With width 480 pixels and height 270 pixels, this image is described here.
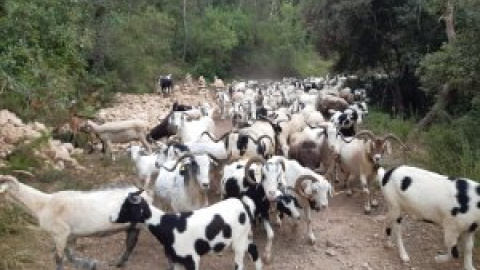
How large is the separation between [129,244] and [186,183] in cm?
117

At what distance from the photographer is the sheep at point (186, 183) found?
8.01 m

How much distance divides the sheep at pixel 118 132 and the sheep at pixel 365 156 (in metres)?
5.29

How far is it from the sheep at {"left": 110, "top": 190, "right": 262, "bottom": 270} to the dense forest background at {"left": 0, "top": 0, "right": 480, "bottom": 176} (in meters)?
4.44

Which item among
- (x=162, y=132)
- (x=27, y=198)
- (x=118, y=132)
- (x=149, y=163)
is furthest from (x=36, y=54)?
(x=27, y=198)

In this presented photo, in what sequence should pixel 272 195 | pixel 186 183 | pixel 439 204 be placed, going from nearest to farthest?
pixel 439 204 → pixel 272 195 → pixel 186 183

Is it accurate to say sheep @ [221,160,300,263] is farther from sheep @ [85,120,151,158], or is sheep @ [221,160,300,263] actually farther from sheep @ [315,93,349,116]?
sheep @ [315,93,349,116]

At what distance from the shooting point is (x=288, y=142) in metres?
12.2

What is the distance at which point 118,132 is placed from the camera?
1388 cm

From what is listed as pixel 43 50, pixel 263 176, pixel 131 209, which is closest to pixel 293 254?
pixel 263 176

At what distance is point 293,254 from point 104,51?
17773 mm

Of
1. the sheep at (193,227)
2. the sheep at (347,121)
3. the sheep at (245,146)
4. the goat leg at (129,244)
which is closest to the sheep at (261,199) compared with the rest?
the sheep at (193,227)

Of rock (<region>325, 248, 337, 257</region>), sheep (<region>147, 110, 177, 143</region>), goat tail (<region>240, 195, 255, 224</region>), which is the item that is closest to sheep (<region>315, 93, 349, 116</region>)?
sheep (<region>147, 110, 177, 143</region>)

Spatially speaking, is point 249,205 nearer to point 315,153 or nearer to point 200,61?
point 315,153

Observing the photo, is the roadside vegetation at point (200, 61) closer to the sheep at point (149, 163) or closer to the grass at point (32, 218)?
the grass at point (32, 218)
